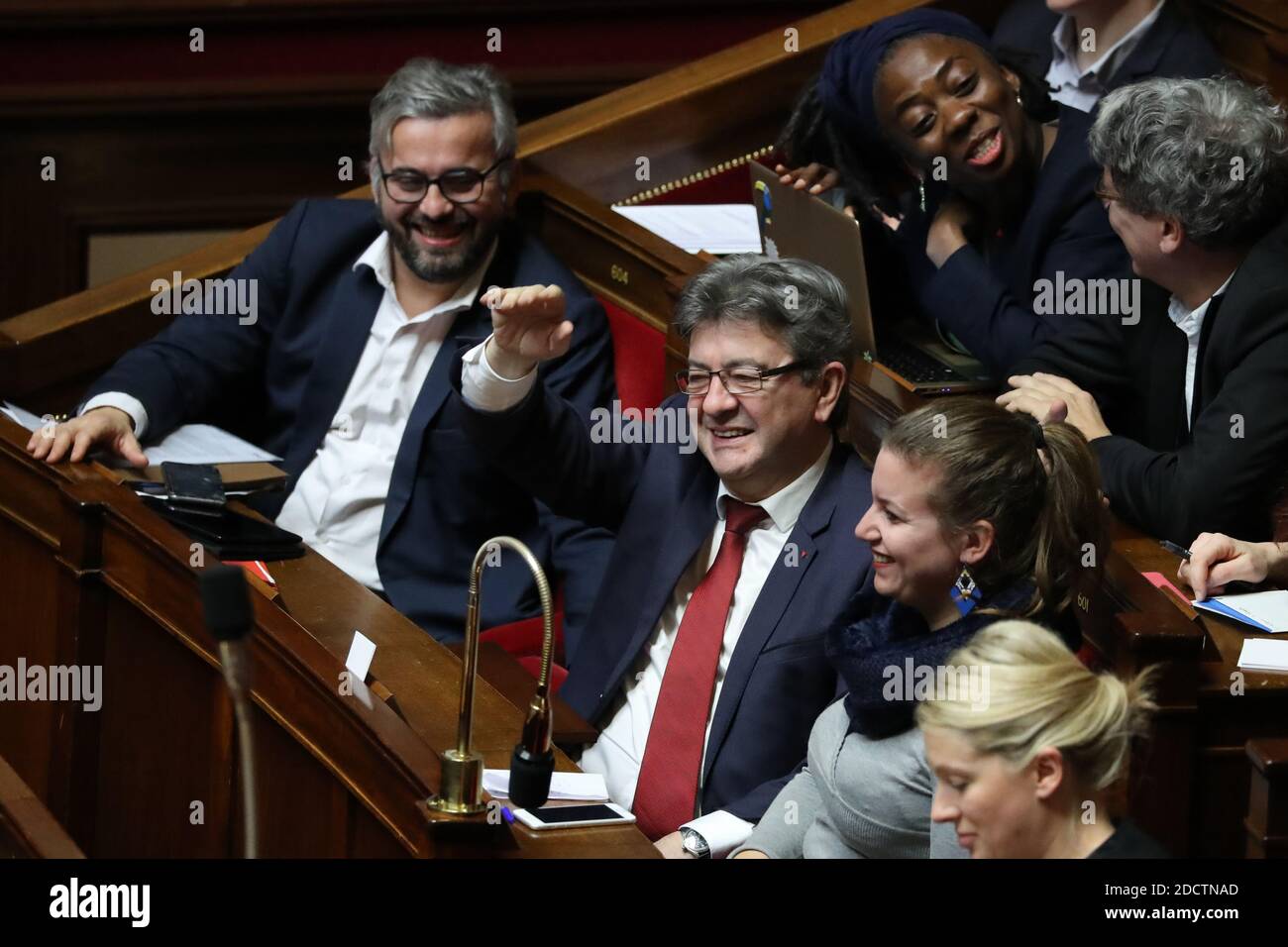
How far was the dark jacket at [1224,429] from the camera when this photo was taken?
2.28 meters

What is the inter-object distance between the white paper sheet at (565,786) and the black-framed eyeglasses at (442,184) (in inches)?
55.3

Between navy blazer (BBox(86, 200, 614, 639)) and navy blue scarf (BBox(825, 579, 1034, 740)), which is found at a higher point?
navy blazer (BBox(86, 200, 614, 639))

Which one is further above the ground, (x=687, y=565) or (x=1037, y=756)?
(x=687, y=565)

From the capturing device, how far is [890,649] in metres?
1.95

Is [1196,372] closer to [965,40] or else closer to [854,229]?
[854,229]

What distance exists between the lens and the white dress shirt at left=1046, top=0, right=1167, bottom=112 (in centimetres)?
325

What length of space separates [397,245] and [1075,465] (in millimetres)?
1509

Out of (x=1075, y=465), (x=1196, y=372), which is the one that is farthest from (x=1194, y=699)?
(x=1196, y=372)

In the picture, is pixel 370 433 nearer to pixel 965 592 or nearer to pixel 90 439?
pixel 90 439

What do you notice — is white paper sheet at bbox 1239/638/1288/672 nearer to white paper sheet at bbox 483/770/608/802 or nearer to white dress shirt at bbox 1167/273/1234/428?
white dress shirt at bbox 1167/273/1234/428

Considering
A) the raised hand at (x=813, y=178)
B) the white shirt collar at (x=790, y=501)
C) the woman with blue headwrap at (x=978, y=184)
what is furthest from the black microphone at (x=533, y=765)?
the raised hand at (x=813, y=178)

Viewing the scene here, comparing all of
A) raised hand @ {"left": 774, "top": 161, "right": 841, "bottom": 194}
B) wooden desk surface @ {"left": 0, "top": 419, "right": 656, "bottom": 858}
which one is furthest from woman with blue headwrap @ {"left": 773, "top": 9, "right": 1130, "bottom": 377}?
wooden desk surface @ {"left": 0, "top": 419, "right": 656, "bottom": 858}

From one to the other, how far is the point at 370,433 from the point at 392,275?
285 millimetres

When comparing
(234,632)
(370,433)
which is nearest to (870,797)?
(234,632)
